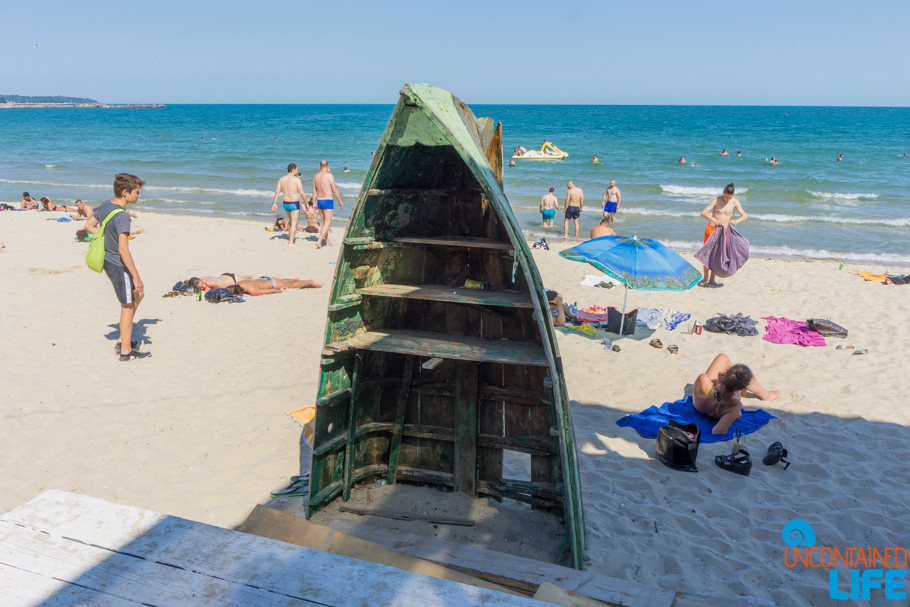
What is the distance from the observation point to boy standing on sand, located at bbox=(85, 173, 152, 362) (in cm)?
604

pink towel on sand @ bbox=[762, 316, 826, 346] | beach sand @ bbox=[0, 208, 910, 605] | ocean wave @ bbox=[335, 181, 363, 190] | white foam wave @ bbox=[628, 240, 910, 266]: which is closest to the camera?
beach sand @ bbox=[0, 208, 910, 605]

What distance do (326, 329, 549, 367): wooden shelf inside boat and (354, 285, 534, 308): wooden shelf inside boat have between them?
290 millimetres

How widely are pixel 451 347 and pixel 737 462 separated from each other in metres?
2.90

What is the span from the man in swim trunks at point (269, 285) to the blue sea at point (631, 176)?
807 centimetres

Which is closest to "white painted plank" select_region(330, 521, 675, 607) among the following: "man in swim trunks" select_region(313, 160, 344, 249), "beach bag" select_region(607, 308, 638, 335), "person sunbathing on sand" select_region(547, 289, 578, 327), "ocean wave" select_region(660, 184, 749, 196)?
"person sunbathing on sand" select_region(547, 289, 578, 327)

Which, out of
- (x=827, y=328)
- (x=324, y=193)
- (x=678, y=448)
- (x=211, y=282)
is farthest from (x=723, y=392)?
(x=324, y=193)

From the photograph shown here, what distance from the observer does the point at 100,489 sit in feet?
14.9

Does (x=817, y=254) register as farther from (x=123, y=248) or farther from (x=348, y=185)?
(x=348, y=185)

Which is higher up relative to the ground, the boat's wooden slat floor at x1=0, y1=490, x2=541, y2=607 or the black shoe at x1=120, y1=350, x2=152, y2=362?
the boat's wooden slat floor at x1=0, y1=490, x2=541, y2=607

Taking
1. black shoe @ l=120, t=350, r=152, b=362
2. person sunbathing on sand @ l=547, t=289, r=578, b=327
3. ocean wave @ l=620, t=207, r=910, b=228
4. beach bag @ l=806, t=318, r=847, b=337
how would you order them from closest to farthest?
black shoe @ l=120, t=350, r=152, b=362 → beach bag @ l=806, t=318, r=847, b=337 → person sunbathing on sand @ l=547, t=289, r=578, b=327 → ocean wave @ l=620, t=207, r=910, b=228

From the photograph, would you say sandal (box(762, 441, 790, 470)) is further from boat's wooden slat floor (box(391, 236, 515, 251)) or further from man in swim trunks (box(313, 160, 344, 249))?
man in swim trunks (box(313, 160, 344, 249))

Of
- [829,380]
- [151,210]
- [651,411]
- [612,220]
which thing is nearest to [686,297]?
[829,380]

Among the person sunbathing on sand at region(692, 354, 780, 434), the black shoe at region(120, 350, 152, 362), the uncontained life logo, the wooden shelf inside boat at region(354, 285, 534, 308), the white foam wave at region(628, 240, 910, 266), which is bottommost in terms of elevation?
the uncontained life logo

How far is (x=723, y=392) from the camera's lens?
5.67 metres
